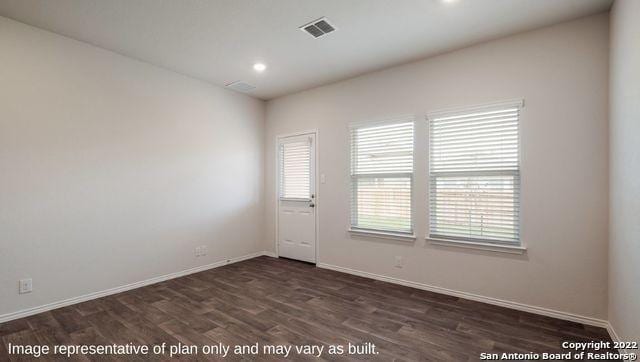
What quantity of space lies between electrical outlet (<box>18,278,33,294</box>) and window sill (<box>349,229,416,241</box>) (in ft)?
11.7

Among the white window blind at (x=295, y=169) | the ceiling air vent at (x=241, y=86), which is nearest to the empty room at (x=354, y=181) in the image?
the ceiling air vent at (x=241, y=86)

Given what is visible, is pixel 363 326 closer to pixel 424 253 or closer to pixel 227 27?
pixel 424 253

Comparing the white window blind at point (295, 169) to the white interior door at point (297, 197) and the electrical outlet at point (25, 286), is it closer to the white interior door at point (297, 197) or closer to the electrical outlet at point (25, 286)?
the white interior door at point (297, 197)

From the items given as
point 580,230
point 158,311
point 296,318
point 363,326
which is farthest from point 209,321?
point 580,230

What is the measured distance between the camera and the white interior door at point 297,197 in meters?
4.86

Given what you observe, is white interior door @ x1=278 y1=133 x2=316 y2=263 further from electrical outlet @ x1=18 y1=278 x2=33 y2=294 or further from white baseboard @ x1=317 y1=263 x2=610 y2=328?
electrical outlet @ x1=18 y1=278 x2=33 y2=294

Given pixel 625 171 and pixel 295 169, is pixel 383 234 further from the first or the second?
pixel 625 171

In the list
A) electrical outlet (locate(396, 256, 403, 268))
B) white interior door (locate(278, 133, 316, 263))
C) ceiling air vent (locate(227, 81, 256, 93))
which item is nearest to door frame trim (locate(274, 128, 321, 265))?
white interior door (locate(278, 133, 316, 263))

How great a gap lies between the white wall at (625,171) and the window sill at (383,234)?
182 centimetres

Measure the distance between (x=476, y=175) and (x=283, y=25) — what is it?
257cm

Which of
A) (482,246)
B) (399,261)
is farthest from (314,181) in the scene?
(482,246)

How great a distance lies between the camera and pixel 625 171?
7.20 ft

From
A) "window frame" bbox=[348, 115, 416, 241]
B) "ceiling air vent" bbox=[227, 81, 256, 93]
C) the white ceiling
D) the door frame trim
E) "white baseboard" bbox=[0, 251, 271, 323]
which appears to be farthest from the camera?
the door frame trim

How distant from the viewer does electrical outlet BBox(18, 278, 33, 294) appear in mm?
2891
